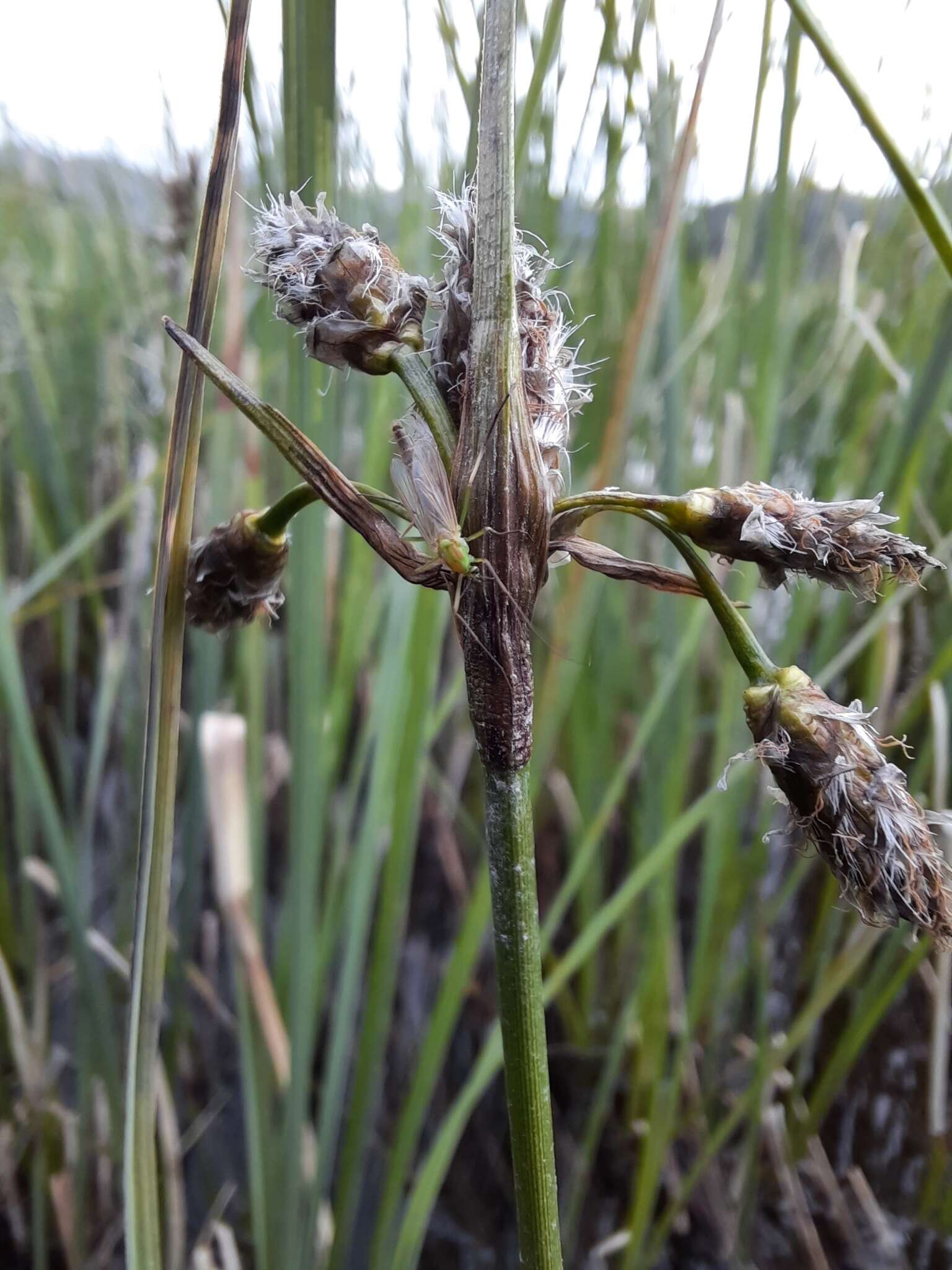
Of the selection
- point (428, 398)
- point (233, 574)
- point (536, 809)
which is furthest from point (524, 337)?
point (536, 809)

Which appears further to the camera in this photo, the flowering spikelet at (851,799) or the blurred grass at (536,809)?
the blurred grass at (536,809)

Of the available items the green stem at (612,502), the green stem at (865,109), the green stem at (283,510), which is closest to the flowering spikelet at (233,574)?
the green stem at (283,510)

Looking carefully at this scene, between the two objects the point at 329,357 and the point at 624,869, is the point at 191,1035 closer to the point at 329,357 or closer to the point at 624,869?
the point at 624,869

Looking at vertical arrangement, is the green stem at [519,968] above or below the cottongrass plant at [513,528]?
below

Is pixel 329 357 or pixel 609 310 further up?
pixel 609 310

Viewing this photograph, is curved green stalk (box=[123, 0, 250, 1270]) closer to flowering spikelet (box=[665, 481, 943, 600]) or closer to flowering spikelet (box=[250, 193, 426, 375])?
flowering spikelet (box=[250, 193, 426, 375])

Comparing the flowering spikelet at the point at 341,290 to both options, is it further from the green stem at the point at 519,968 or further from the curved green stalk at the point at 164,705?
the green stem at the point at 519,968

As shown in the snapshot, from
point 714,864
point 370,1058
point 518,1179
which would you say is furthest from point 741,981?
point 518,1179
